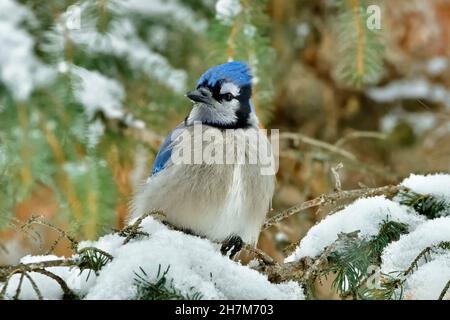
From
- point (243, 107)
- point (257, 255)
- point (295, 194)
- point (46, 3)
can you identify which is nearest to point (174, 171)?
point (243, 107)

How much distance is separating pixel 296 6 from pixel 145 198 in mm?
1829

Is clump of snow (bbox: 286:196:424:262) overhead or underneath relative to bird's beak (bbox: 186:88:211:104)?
underneath

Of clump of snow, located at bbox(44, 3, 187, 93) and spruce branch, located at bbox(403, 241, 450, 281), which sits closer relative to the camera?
spruce branch, located at bbox(403, 241, 450, 281)

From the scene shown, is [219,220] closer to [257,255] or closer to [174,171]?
[174,171]

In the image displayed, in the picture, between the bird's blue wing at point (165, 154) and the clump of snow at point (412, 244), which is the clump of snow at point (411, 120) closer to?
the bird's blue wing at point (165, 154)

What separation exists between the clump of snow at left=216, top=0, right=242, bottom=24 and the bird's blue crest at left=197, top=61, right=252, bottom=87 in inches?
8.1

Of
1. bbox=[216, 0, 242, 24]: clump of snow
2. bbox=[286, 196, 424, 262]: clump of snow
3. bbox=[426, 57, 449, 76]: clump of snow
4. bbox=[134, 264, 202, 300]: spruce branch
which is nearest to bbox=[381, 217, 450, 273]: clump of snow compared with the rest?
bbox=[286, 196, 424, 262]: clump of snow

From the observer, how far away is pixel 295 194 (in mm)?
3941

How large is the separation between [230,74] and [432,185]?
0.97m

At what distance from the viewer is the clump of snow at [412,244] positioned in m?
1.68

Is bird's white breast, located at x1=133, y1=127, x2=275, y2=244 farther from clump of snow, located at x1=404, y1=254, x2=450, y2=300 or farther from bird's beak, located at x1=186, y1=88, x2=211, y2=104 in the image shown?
clump of snow, located at x1=404, y1=254, x2=450, y2=300

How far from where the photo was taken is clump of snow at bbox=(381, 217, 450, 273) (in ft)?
5.52

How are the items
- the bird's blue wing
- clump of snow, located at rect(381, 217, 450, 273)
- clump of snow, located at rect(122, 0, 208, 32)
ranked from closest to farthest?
clump of snow, located at rect(381, 217, 450, 273), the bird's blue wing, clump of snow, located at rect(122, 0, 208, 32)

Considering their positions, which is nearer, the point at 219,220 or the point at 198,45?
the point at 219,220
